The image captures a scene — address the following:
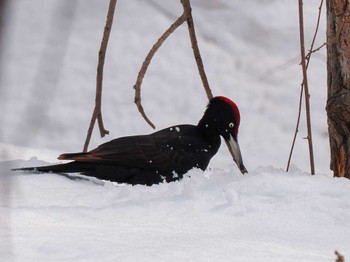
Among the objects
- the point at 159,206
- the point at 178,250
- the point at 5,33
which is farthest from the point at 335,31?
the point at 5,33

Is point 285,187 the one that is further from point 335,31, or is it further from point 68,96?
point 68,96

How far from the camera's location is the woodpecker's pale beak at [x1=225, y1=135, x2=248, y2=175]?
363 cm

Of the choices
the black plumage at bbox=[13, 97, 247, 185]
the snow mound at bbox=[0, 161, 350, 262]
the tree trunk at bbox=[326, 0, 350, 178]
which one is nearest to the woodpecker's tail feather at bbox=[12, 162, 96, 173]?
the black plumage at bbox=[13, 97, 247, 185]

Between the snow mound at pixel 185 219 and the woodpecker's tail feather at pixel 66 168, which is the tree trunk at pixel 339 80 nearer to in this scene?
the snow mound at pixel 185 219

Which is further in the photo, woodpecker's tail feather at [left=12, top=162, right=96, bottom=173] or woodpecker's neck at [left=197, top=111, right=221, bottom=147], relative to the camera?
woodpecker's neck at [left=197, top=111, right=221, bottom=147]

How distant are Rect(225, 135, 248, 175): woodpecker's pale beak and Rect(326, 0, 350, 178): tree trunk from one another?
65 centimetres

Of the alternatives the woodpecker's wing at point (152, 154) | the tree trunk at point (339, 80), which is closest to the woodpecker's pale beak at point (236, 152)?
the woodpecker's wing at point (152, 154)

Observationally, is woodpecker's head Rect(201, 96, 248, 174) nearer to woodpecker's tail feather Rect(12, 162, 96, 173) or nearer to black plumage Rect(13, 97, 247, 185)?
black plumage Rect(13, 97, 247, 185)

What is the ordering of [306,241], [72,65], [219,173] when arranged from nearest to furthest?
[306,241], [219,173], [72,65]

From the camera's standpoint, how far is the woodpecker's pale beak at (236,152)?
11.9ft

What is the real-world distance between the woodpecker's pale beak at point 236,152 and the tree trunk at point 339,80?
0.65 metres

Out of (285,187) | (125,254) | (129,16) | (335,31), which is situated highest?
(129,16)

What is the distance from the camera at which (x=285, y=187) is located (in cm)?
258

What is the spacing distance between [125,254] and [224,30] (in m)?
5.16
